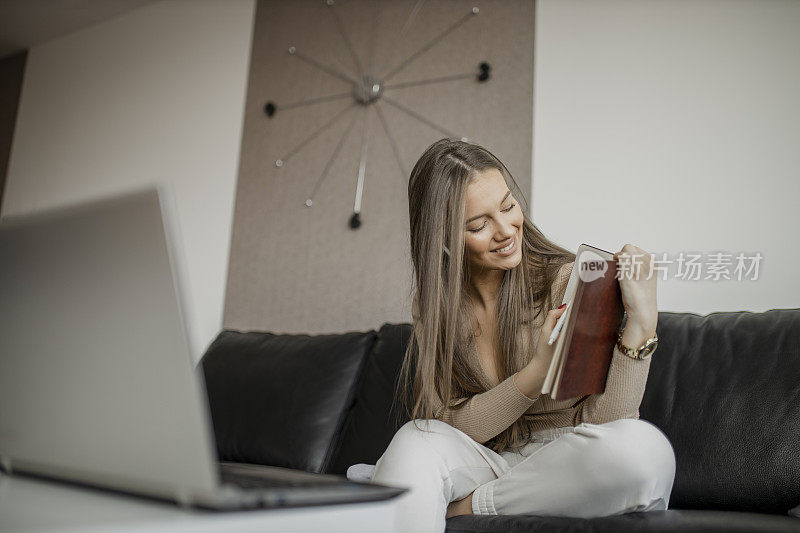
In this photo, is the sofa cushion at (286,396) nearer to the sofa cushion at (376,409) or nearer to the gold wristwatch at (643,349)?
the sofa cushion at (376,409)

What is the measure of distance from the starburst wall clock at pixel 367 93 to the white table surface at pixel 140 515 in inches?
75.1

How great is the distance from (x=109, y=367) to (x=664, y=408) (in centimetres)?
127

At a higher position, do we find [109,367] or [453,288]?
[453,288]

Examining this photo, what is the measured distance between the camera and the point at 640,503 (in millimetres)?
1069

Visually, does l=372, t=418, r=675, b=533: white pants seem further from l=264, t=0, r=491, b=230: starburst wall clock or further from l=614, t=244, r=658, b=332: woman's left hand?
l=264, t=0, r=491, b=230: starburst wall clock

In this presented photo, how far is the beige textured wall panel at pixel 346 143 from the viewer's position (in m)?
2.34

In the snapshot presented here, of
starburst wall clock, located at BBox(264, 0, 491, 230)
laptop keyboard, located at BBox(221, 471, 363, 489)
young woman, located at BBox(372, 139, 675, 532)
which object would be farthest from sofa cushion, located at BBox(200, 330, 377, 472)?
laptop keyboard, located at BBox(221, 471, 363, 489)

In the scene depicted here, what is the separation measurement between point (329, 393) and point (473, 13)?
1.44m

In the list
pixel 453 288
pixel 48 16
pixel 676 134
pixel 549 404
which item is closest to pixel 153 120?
pixel 48 16

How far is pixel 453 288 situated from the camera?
154 centimetres

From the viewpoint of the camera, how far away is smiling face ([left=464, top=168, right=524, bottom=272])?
1.50 metres

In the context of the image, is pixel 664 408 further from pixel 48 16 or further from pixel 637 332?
pixel 48 16

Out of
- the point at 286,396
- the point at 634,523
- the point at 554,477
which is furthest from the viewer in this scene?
the point at 286,396

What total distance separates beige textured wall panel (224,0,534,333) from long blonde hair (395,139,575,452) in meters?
0.65
